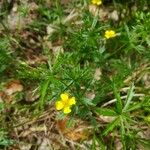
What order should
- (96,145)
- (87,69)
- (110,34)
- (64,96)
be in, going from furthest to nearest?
(110,34) → (96,145) → (87,69) → (64,96)

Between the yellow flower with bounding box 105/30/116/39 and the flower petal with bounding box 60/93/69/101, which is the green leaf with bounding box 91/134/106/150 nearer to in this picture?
the flower petal with bounding box 60/93/69/101

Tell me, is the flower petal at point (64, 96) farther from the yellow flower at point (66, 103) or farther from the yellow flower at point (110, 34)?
the yellow flower at point (110, 34)

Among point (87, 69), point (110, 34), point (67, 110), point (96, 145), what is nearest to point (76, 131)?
point (96, 145)

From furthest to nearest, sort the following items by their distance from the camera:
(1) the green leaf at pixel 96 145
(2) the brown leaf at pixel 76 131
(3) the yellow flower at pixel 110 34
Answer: (3) the yellow flower at pixel 110 34
(2) the brown leaf at pixel 76 131
(1) the green leaf at pixel 96 145

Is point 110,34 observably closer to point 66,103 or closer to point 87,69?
point 87,69

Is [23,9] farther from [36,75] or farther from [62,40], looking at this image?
[36,75]

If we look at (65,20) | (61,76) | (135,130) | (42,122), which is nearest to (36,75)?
(61,76)

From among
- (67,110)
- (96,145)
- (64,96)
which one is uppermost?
(64,96)

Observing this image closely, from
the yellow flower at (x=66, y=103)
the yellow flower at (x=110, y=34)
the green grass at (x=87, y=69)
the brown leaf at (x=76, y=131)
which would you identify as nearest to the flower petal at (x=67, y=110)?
the yellow flower at (x=66, y=103)

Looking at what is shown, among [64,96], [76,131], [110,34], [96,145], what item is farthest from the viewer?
[110,34]
